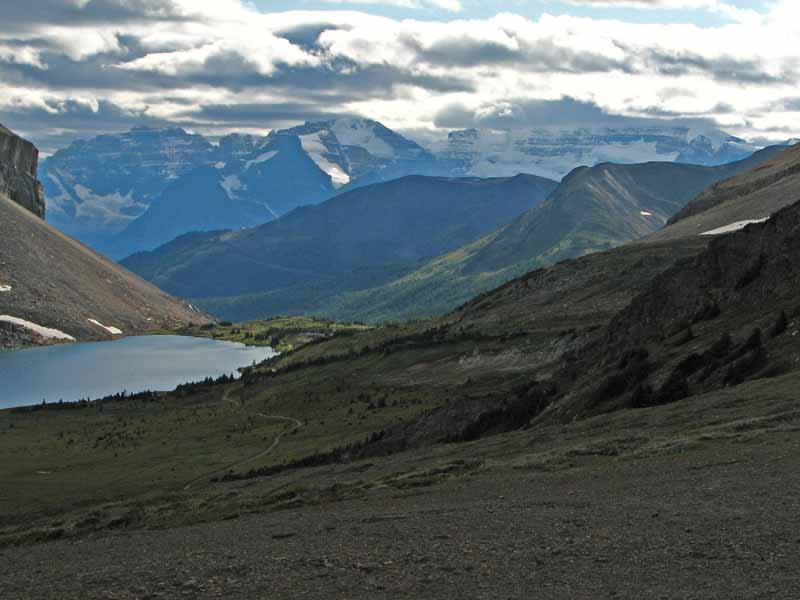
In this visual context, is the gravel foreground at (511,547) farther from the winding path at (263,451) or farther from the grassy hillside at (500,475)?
the winding path at (263,451)

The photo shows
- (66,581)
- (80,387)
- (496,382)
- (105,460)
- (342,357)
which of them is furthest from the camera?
(80,387)

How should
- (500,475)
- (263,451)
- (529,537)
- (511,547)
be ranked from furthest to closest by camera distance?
1. (263,451)
2. (500,475)
3. (529,537)
4. (511,547)

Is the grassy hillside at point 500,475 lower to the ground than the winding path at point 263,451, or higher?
higher

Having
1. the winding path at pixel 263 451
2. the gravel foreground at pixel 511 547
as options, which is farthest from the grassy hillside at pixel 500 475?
the winding path at pixel 263 451

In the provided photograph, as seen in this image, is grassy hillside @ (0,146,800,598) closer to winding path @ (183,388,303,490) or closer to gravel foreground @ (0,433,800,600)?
gravel foreground @ (0,433,800,600)

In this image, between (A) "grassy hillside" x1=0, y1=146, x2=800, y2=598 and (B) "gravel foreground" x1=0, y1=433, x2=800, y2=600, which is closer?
(B) "gravel foreground" x1=0, y1=433, x2=800, y2=600

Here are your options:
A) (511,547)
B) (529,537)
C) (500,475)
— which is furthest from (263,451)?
(511,547)

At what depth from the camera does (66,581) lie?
2986 cm

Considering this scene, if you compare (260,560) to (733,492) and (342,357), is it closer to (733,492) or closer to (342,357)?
(733,492)

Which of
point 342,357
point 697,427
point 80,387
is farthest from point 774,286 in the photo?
point 80,387

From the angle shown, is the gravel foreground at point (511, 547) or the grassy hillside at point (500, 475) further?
the grassy hillside at point (500, 475)

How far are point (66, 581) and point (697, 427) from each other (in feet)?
85.6

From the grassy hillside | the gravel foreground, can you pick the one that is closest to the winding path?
the grassy hillside

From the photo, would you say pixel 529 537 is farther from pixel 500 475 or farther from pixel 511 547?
pixel 500 475
